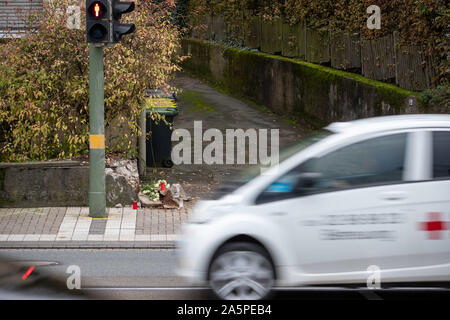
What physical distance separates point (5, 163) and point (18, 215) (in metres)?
1.02

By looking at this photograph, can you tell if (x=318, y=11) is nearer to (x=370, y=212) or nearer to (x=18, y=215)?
(x=18, y=215)

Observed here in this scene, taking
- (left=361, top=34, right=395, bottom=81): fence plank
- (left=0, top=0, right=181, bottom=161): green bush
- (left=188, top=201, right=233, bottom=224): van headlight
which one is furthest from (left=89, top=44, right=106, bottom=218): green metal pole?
(left=361, top=34, right=395, bottom=81): fence plank

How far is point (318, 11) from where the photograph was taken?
71.9 ft

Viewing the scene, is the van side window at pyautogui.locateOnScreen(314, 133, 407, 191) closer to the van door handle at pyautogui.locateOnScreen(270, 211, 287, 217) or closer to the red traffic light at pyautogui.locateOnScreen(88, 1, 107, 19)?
the van door handle at pyautogui.locateOnScreen(270, 211, 287, 217)

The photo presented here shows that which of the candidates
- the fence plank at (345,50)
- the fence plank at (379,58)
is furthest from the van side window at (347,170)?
the fence plank at (345,50)

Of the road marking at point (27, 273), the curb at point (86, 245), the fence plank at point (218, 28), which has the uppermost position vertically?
the fence plank at point (218, 28)

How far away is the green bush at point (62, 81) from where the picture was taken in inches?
477

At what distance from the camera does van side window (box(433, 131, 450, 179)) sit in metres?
6.55

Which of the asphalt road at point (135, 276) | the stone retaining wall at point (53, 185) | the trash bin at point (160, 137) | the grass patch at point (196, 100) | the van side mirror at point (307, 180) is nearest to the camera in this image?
the van side mirror at point (307, 180)

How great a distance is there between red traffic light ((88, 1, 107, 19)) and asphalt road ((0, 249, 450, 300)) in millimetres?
3638

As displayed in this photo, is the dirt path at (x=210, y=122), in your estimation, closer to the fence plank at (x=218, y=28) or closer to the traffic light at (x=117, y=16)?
the fence plank at (x=218, y=28)

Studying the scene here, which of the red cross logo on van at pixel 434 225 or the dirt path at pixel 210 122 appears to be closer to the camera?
the red cross logo on van at pixel 434 225

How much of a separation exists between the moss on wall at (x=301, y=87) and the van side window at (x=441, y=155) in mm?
7504
